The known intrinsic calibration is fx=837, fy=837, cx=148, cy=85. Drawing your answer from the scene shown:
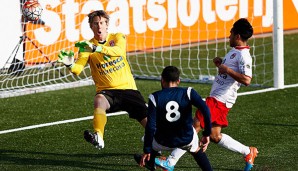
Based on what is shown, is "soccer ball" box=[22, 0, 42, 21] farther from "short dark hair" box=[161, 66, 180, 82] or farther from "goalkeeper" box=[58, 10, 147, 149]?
"short dark hair" box=[161, 66, 180, 82]

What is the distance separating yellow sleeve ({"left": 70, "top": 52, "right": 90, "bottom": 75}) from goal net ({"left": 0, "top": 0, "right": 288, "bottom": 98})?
15.8ft

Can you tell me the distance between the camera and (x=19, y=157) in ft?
33.2

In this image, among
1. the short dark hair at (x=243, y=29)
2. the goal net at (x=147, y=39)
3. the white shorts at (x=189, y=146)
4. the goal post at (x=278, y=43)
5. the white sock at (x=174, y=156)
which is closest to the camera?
the white shorts at (x=189, y=146)

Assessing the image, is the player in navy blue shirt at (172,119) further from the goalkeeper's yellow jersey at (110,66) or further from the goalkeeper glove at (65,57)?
the goalkeeper's yellow jersey at (110,66)

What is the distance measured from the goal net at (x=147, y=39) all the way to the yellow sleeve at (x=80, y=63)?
4822mm

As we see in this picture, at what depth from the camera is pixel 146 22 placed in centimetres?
1766

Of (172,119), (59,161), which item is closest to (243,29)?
(172,119)

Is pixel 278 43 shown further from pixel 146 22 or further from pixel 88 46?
pixel 88 46

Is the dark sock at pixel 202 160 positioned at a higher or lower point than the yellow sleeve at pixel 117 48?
lower

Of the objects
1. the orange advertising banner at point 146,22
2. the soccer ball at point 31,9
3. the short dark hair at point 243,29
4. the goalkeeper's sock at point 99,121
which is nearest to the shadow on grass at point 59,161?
the goalkeeper's sock at point 99,121

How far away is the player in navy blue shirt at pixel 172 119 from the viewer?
804 cm

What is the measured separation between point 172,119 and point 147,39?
997cm

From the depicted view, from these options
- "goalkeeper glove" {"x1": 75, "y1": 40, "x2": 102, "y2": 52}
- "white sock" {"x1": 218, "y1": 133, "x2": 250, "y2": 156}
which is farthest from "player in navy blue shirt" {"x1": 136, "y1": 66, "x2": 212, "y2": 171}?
"goalkeeper glove" {"x1": 75, "y1": 40, "x2": 102, "y2": 52}

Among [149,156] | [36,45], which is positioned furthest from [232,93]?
[36,45]
